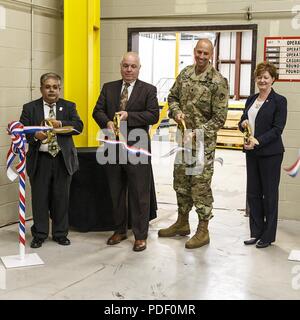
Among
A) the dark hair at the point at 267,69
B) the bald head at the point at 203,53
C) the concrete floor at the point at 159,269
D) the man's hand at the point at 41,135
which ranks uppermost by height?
the bald head at the point at 203,53

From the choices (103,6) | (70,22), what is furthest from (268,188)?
(103,6)

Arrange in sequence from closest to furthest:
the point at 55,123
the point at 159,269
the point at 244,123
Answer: the point at 159,269 < the point at 55,123 < the point at 244,123

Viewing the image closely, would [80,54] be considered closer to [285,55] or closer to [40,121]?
[40,121]

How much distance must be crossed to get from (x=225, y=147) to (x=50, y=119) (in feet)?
24.5

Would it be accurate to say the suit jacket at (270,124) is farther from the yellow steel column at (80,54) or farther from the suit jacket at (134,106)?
the yellow steel column at (80,54)

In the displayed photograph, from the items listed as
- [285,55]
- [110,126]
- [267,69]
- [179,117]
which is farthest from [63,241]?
[285,55]

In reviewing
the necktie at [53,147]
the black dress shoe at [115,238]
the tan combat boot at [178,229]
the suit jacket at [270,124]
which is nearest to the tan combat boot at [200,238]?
the tan combat boot at [178,229]

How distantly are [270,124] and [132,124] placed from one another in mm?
1172

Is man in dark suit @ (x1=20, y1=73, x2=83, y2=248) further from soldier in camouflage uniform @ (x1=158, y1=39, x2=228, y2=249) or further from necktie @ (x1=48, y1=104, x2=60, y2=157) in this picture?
soldier in camouflage uniform @ (x1=158, y1=39, x2=228, y2=249)

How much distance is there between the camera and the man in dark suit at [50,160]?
4445mm

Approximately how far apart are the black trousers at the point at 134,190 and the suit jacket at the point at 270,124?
974 mm

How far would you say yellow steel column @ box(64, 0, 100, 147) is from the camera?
17.9 feet

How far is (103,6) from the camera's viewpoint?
20.3ft

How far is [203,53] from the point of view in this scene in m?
4.32
